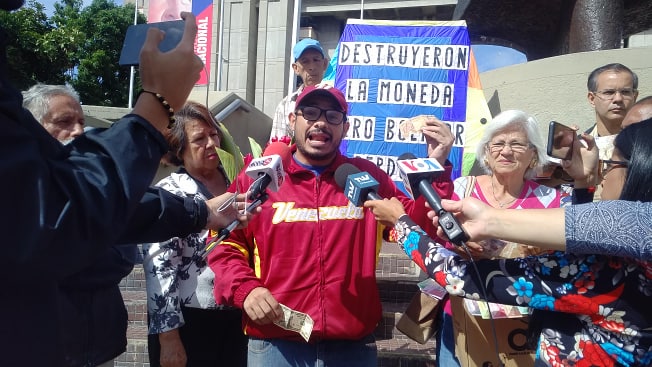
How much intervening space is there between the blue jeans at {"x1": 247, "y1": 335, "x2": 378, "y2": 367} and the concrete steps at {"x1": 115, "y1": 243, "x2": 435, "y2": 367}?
1544 mm

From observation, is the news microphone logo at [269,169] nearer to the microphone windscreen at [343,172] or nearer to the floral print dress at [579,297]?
the microphone windscreen at [343,172]

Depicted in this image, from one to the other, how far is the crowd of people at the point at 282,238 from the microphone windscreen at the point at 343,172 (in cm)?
15

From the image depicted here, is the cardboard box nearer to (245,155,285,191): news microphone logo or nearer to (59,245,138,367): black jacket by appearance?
(245,155,285,191): news microphone logo

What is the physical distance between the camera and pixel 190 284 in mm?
2762

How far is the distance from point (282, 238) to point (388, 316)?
82.8 inches

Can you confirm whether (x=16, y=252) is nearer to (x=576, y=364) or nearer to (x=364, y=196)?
(x=364, y=196)

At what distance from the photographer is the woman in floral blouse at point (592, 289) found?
157 cm

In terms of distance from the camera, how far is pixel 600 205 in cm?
153

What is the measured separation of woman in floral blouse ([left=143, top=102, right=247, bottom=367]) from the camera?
2.59 m

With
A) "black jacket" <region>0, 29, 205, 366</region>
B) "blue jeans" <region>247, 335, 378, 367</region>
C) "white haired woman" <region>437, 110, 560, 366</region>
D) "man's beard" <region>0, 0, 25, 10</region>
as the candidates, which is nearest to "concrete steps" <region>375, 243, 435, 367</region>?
"white haired woman" <region>437, 110, 560, 366</region>

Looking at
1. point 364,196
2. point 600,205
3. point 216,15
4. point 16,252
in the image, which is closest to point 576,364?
point 600,205

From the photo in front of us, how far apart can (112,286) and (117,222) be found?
105 centimetres

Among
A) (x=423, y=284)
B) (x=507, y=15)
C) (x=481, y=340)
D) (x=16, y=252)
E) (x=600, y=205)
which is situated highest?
(x=507, y=15)

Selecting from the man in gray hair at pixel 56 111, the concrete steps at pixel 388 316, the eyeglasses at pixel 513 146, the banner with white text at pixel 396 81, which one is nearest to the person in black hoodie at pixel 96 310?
the man in gray hair at pixel 56 111
